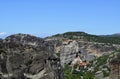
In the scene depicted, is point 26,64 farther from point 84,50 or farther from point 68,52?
point 84,50

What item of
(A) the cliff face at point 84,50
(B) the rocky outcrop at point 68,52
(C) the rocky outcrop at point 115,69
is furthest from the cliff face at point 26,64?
(A) the cliff face at point 84,50

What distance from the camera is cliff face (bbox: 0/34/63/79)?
135 feet

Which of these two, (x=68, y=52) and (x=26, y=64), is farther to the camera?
(x=68, y=52)

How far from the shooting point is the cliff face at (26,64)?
135ft

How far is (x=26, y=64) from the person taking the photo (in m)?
42.6

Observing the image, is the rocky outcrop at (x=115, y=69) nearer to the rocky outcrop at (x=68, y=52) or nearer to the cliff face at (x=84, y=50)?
the rocky outcrop at (x=68, y=52)

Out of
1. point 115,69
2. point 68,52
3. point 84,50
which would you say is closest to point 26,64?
point 115,69

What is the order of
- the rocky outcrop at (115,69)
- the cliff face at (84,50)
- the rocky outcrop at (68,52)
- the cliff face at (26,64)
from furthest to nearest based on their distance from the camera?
the cliff face at (84,50) < the rocky outcrop at (68,52) < the cliff face at (26,64) < the rocky outcrop at (115,69)

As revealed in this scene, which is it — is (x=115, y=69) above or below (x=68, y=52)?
below

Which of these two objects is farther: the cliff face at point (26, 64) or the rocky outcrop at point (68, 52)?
the rocky outcrop at point (68, 52)

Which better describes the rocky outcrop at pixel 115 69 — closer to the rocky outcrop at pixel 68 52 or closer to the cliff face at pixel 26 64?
the cliff face at pixel 26 64

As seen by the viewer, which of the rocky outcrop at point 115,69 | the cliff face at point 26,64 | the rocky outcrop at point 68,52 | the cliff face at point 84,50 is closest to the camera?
the rocky outcrop at point 115,69

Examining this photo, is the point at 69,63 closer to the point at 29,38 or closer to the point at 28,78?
the point at 29,38

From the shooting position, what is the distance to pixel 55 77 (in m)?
42.5
